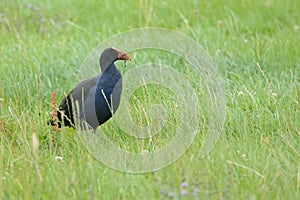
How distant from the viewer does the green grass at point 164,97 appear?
3480 mm

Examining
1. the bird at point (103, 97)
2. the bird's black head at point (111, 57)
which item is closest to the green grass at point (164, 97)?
the bird at point (103, 97)

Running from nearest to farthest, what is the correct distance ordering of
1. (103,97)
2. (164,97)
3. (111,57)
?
(103,97) → (111,57) → (164,97)

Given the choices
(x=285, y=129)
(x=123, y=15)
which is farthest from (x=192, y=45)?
(x=285, y=129)

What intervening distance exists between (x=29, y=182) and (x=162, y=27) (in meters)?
3.83

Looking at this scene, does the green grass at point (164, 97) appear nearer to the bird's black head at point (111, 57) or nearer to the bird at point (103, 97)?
the bird at point (103, 97)

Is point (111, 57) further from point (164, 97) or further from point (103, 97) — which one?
point (164, 97)

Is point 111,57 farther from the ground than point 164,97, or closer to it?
farther from the ground

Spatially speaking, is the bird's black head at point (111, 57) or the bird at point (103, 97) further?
the bird's black head at point (111, 57)

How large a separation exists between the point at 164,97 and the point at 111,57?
56cm

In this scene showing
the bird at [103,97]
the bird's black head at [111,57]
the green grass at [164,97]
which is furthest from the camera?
the bird's black head at [111,57]

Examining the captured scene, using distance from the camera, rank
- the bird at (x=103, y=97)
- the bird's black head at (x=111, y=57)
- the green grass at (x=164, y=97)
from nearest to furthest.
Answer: the green grass at (x=164, y=97)
the bird at (x=103, y=97)
the bird's black head at (x=111, y=57)

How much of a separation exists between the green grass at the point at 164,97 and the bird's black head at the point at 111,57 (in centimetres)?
A: 33

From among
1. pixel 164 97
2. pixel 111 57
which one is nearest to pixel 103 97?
pixel 111 57

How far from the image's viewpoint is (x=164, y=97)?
4.92 meters
